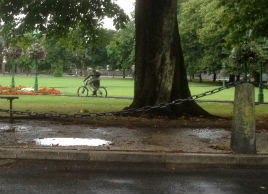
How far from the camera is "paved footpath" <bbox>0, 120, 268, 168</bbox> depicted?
6.54m

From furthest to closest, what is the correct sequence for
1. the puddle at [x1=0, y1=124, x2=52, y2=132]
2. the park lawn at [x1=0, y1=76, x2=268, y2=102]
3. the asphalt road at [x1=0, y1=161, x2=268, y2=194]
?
the park lawn at [x1=0, y1=76, x2=268, y2=102]
the puddle at [x1=0, y1=124, x2=52, y2=132]
the asphalt road at [x1=0, y1=161, x2=268, y2=194]

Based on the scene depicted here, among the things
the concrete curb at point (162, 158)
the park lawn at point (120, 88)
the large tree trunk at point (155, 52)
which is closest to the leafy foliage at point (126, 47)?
the park lawn at point (120, 88)

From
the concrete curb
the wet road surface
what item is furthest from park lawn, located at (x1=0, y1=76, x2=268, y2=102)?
the concrete curb

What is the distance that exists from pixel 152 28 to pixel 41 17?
5.26m

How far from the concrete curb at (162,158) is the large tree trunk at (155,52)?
241 inches

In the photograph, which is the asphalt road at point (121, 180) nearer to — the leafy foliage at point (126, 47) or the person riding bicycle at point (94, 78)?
the person riding bicycle at point (94, 78)

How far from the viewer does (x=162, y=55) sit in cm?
1250

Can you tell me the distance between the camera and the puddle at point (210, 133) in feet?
29.7

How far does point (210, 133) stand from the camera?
9539 millimetres

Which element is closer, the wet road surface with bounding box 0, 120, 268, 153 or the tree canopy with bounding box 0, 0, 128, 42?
the wet road surface with bounding box 0, 120, 268, 153

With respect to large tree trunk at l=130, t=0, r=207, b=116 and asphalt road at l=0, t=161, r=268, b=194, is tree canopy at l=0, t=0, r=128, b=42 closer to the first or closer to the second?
large tree trunk at l=130, t=0, r=207, b=116

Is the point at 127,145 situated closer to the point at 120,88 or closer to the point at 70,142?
the point at 70,142

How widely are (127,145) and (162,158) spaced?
3.76 feet

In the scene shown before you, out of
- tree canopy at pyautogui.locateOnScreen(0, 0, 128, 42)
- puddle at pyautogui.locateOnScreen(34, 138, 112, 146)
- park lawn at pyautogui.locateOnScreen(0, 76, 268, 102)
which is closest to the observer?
puddle at pyautogui.locateOnScreen(34, 138, 112, 146)
